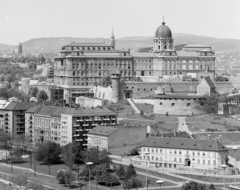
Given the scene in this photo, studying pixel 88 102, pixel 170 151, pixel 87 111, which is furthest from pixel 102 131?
pixel 88 102

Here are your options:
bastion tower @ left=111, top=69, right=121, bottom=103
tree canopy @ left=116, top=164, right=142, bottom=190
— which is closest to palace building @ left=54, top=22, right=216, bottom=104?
bastion tower @ left=111, top=69, right=121, bottom=103

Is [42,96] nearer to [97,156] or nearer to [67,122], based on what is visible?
[67,122]

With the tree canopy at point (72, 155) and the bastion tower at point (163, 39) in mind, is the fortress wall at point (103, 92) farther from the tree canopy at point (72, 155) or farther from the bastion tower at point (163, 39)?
the tree canopy at point (72, 155)

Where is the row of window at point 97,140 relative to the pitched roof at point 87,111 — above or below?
below

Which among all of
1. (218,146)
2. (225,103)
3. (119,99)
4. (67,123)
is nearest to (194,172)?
(218,146)

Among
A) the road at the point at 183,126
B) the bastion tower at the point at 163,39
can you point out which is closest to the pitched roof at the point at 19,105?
the road at the point at 183,126

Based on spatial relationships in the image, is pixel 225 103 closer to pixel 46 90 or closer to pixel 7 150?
pixel 7 150
